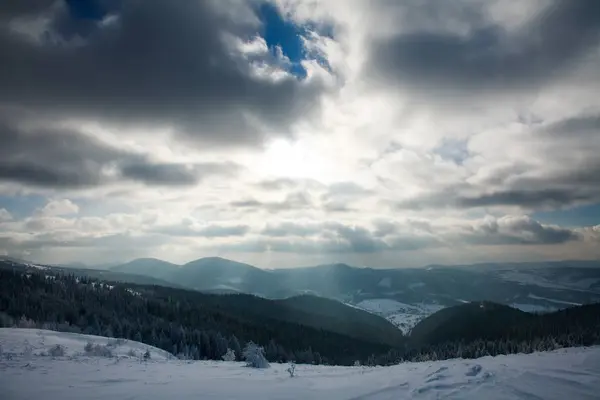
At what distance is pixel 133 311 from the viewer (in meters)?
110

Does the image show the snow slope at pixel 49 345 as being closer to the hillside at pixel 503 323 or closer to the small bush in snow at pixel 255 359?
the small bush in snow at pixel 255 359

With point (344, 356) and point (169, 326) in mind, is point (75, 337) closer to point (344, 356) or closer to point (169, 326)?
point (169, 326)

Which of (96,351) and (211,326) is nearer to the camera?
(96,351)

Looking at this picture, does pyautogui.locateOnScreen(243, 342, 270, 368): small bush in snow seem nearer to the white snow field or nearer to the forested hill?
the white snow field

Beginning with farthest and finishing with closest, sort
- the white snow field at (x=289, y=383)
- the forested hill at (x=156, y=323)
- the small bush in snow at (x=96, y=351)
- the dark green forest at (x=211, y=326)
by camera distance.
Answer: the forested hill at (x=156, y=323)
the dark green forest at (x=211, y=326)
the small bush in snow at (x=96, y=351)
the white snow field at (x=289, y=383)

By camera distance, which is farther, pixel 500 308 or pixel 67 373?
pixel 500 308

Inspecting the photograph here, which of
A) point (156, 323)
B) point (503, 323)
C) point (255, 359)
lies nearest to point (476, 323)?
point (503, 323)

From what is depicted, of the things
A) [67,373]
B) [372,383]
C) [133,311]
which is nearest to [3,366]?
[67,373]

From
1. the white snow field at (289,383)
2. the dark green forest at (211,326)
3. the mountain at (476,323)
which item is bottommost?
the mountain at (476,323)

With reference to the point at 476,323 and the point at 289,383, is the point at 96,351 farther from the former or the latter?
the point at 476,323

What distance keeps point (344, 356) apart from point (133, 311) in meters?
77.1

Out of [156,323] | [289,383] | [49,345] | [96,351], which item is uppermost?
[289,383]

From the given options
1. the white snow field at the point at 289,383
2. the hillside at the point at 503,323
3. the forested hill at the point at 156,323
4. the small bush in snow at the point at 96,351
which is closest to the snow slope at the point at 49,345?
the small bush in snow at the point at 96,351

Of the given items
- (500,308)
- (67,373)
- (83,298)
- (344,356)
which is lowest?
(344,356)
